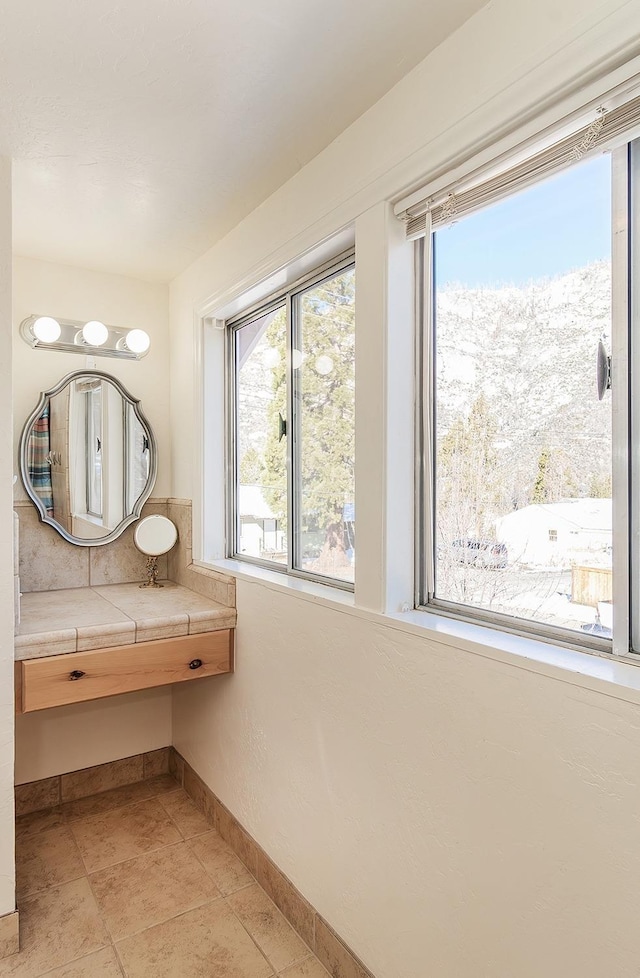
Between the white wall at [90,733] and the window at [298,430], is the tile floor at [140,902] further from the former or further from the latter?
the window at [298,430]

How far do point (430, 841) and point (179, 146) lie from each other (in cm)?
199

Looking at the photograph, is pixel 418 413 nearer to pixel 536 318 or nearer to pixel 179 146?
pixel 536 318

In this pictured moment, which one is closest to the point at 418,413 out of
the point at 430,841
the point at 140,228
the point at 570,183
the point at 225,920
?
the point at 570,183

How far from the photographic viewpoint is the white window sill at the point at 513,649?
3.44 feet

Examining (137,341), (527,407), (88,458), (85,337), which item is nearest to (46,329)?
(85,337)

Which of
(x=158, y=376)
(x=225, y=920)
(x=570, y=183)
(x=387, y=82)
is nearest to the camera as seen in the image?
(x=570, y=183)

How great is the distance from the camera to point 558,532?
4.19 feet

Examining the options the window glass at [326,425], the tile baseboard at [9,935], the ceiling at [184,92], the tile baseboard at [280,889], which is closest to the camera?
the ceiling at [184,92]

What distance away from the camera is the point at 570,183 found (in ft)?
4.09

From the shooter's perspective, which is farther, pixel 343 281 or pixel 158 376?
pixel 158 376

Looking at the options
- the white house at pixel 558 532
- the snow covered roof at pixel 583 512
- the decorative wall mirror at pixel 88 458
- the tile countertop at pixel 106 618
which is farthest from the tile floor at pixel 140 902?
the snow covered roof at pixel 583 512

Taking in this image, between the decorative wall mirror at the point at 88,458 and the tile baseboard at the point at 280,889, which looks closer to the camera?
the tile baseboard at the point at 280,889

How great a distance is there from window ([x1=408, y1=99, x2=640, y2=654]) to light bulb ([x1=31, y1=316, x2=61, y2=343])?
1756 mm

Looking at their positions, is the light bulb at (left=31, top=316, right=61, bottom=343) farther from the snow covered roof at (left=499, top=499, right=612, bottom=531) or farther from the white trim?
the snow covered roof at (left=499, top=499, right=612, bottom=531)
